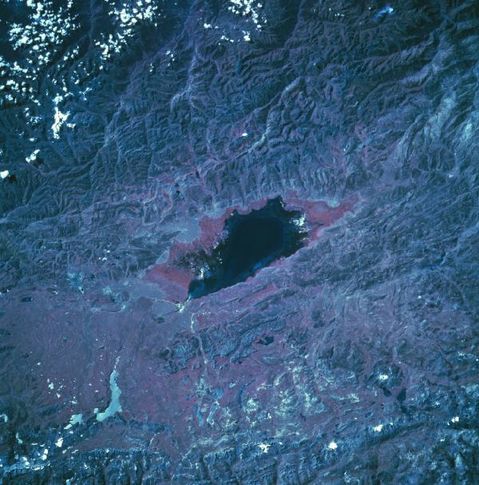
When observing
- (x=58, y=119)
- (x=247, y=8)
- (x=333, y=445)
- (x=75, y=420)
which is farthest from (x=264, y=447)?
(x=247, y=8)

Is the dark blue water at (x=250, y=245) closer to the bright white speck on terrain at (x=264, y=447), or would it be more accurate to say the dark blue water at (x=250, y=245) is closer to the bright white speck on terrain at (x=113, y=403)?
the bright white speck on terrain at (x=113, y=403)

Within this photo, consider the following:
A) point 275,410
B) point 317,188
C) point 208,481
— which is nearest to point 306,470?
point 275,410

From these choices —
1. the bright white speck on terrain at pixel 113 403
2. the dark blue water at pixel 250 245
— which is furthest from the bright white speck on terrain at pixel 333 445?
the bright white speck on terrain at pixel 113 403

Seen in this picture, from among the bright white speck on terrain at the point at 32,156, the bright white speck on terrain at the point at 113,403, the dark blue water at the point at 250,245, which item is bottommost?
the bright white speck on terrain at the point at 113,403

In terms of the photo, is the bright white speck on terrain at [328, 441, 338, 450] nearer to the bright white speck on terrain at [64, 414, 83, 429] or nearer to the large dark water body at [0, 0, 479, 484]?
the large dark water body at [0, 0, 479, 484]

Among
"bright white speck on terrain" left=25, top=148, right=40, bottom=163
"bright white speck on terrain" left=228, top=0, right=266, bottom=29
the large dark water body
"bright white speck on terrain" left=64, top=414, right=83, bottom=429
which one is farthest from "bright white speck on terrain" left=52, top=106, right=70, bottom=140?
"bright white speck on terrain" left=64, top=414, right=83, bottom=429

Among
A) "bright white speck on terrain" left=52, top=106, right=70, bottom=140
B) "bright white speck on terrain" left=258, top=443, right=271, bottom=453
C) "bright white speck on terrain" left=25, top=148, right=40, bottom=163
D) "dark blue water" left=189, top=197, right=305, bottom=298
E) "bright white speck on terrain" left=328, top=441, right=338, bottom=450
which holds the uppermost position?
"bright white speck on terrain" left=52, top=106, right=70, bottom=140
